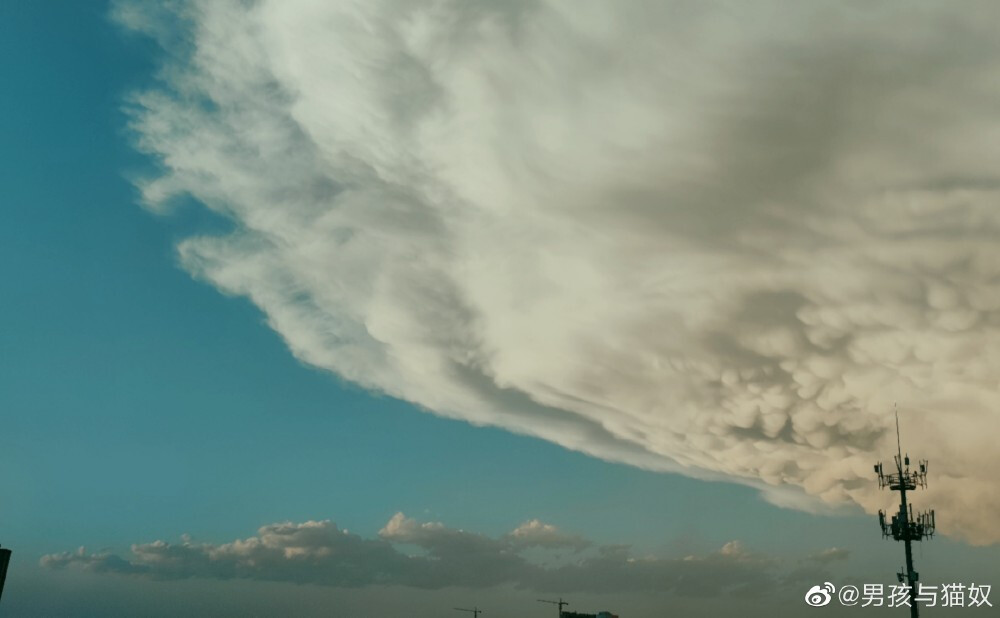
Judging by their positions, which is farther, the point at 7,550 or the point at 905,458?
the point at 905,458

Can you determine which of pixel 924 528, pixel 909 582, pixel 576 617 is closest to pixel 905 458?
pixel 924 528

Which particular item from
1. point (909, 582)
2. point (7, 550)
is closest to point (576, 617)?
point (909, 582)

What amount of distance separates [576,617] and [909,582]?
11682 cm

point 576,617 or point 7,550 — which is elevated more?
point 7,550

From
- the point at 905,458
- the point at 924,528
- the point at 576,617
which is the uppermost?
the point at 905,458

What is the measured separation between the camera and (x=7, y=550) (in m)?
42.9

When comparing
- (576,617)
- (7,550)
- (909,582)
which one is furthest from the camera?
(576,617)

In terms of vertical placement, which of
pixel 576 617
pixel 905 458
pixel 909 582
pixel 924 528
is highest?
pixel 905 458

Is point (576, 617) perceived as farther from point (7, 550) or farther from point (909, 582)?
point (7, 550)

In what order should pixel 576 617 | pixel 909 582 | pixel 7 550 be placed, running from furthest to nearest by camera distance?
1. pixel 576 617
2. pixel 909 582
3. pixel 7 550

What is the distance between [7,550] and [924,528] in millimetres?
80827

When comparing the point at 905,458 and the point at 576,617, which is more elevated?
the point at 905,458

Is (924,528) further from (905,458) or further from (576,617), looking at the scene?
(576,617)

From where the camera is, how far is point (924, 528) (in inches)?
3142
